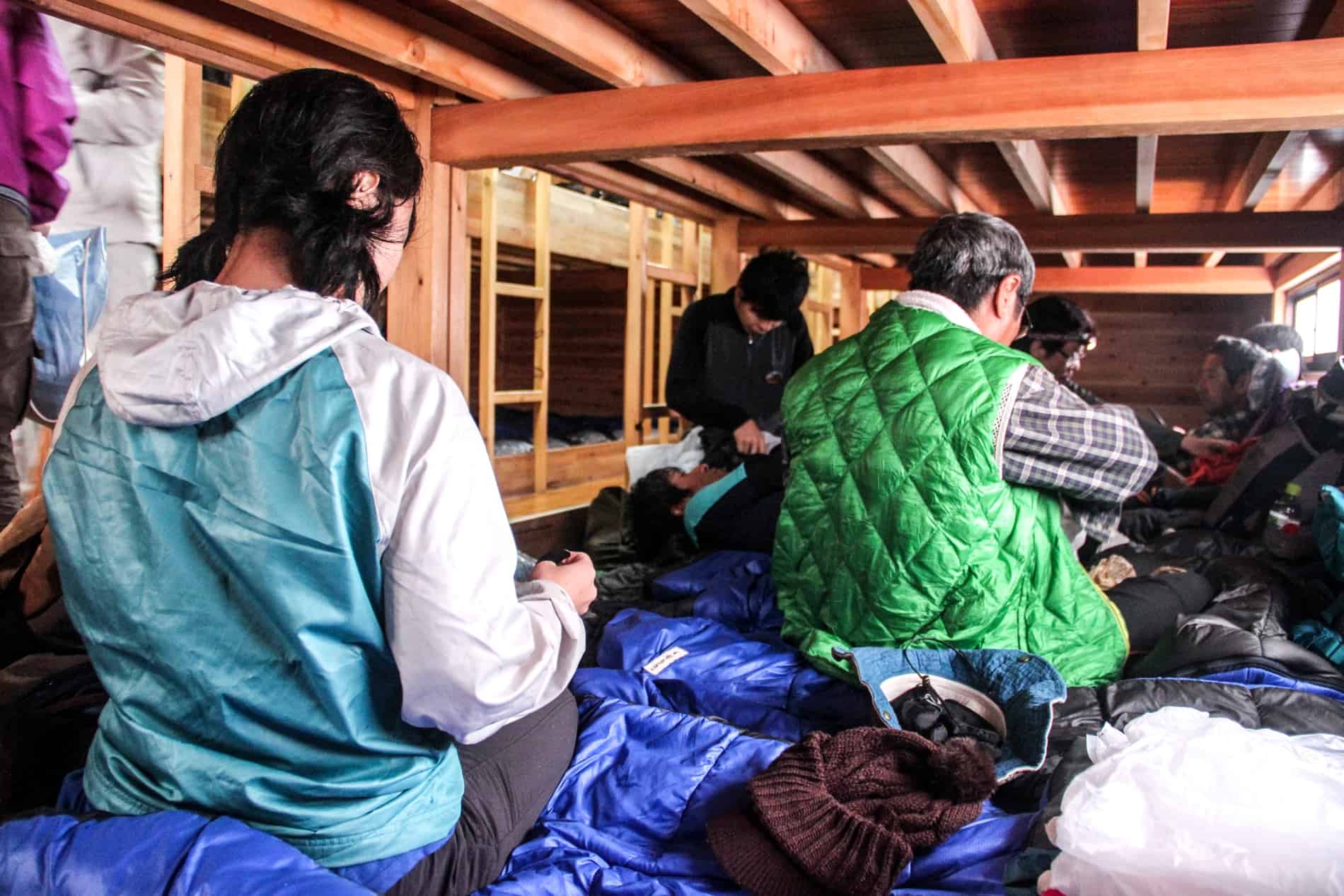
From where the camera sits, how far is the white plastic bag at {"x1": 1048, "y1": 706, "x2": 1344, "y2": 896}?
124 cm

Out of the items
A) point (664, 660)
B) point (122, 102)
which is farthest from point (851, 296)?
point (664, 660)

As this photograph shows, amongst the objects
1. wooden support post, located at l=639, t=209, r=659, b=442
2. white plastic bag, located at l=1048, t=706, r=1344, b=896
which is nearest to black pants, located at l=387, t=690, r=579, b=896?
white plastic bag, located at l=1048, t=706, r=1344, b=896

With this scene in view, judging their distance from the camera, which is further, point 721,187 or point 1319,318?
point 1319,318

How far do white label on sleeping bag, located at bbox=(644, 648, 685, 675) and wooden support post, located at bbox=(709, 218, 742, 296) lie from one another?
2.86 m

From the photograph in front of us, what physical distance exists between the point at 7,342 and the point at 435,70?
1243 millimetres

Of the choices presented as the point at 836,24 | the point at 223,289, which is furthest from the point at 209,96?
the point at 223,289

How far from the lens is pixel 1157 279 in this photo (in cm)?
644

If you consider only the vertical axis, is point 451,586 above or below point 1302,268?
below

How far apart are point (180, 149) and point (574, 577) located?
3.00 metres

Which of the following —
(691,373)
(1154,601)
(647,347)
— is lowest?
(1154,601)

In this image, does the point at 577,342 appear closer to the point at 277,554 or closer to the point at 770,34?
the point at 770,34

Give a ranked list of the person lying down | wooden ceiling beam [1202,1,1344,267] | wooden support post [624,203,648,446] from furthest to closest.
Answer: wooden support post [624,203,648,446]
the person lying down
wooden ceiling beam [1202,1,1344,267]

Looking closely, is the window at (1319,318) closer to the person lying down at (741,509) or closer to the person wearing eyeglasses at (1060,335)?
the person wearing eyeglasses at (1060,335)

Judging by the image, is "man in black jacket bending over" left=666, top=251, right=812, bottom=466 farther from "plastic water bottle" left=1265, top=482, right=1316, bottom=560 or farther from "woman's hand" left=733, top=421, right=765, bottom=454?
"plastic water bottle" left=1265, top=482, right=1316, bottom=560
